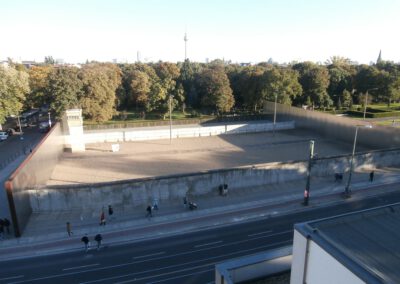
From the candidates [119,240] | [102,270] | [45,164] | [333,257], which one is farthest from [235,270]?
[45,164]

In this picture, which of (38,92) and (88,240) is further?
(38,92)

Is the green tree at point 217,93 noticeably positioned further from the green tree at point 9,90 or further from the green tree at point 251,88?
the green tree at point 9,90

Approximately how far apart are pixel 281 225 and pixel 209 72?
4400 cm

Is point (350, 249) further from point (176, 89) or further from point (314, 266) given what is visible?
point (176, 89)

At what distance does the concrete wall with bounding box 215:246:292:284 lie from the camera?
9.82 metres

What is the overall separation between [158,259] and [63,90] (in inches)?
1387

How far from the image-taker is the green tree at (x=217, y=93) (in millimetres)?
55844

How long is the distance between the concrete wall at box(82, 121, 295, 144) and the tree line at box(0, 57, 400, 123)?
16.5ft

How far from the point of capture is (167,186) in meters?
22.8

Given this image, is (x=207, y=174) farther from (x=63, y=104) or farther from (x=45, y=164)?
(x=63, y=104)

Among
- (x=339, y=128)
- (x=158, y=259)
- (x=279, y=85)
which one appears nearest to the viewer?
(x=158, y=259)

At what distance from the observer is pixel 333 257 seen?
306 inches

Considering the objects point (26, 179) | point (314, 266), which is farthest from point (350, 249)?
point (26, 179)

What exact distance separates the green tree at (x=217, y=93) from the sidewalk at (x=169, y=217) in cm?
3187
